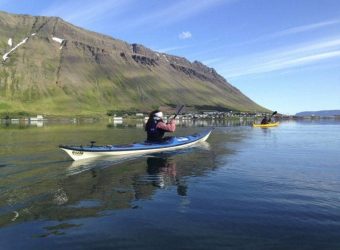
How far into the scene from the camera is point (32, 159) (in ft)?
117

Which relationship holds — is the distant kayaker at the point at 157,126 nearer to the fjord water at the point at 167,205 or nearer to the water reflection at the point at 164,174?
the water reflection at the point at 164,174

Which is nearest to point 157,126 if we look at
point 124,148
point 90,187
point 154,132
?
point 154,132

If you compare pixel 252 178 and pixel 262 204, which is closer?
pixel 262 204

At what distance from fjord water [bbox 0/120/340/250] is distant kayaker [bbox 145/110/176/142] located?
18.9 ft

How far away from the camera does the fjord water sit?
48.5ft

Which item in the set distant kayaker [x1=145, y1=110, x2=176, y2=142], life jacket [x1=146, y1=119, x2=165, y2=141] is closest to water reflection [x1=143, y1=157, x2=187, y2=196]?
distant kayaker [x1=145, y1=110, x2=176, y2=142]

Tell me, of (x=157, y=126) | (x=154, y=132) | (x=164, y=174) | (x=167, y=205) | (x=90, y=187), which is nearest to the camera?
(x=167, y=205)

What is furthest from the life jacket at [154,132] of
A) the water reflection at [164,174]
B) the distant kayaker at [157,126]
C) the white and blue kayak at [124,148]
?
the water reflection at [164,174]

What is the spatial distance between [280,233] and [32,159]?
2583 cm

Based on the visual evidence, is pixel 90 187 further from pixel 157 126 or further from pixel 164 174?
pixel 157 126

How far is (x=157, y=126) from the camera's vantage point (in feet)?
129

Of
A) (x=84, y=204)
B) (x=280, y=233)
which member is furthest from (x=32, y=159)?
(x=280, y=233)

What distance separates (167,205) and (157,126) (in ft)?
66.7

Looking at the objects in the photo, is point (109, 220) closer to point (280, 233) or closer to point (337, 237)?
point (280, 233)
